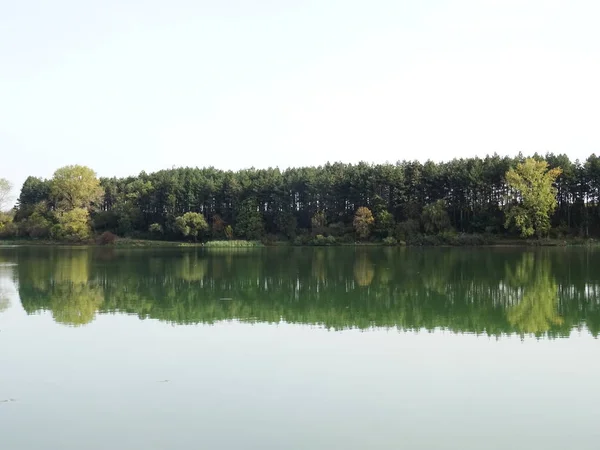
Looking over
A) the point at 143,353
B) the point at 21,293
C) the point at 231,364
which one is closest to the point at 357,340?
the point at 231,364

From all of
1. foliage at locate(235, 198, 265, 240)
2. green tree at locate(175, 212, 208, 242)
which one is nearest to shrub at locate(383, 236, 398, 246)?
foliage at locate(235, 198, 265, 240)

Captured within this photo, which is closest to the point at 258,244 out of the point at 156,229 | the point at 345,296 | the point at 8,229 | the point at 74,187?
the point at 156,229

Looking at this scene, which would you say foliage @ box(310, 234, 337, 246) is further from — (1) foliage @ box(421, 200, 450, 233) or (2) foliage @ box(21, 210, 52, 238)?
(2) foliage @ box(21, 210, 52, 238)

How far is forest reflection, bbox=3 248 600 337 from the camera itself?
55.8 feet

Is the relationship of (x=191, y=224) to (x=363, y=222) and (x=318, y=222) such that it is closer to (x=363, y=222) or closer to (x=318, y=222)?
(x=318, y=222)

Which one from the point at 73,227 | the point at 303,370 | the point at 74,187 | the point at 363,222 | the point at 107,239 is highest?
the point at 74,187

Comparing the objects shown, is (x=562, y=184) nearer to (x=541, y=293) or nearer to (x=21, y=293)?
(x=541, y=293)

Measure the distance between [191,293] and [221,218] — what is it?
60.4 meters

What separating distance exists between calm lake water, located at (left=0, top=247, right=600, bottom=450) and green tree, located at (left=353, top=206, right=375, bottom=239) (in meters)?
48.1

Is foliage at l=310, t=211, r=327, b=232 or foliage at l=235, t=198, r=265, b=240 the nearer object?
foliage at l=310, t=211, r=327, b=232

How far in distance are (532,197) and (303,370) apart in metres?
57.4

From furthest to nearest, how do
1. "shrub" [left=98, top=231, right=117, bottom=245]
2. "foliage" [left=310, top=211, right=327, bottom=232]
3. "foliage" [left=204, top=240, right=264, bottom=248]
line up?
"shrub" [left=98, top=231, right=117, bottom=245]
"foliage" [left=310, top=211, right=327, bottom=232]
"foliage" [left=204, top=240, right=264, bottom=248]

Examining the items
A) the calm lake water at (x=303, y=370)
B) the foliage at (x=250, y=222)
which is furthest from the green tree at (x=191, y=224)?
the calm lake water at (x=303, y=370)

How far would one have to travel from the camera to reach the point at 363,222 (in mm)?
71750
